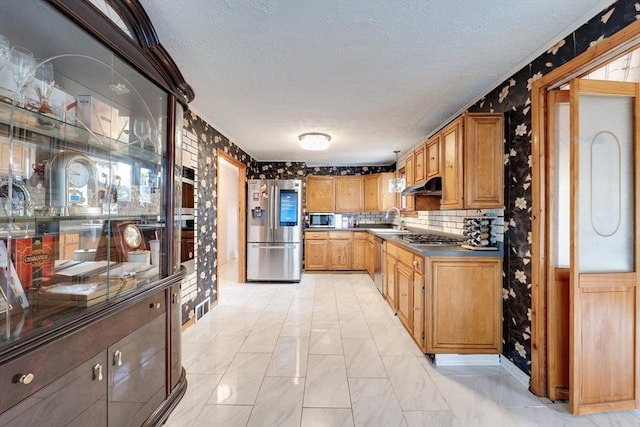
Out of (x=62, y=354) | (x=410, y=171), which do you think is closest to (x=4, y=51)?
(x=62, y=354)

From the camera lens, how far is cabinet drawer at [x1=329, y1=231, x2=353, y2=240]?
550 centimetres

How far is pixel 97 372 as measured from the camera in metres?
1.12

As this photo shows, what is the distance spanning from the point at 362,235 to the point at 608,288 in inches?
155

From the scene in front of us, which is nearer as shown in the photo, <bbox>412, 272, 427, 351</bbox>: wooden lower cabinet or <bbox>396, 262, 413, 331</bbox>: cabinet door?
<bbox>412, 272, 427, 351</bbox>: wooden lower cabinet

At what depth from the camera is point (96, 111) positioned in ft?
4.35

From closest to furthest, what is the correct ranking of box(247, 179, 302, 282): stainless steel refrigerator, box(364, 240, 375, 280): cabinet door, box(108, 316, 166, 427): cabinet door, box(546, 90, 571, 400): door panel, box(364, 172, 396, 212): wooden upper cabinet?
1. box(108, 316, 166, 427): cabinet door
2. box(546, 90, 571, 400): door panel
3. box(247, 179, 302, 282): stainless steel refrigerator
4. box(364, 240, 375, 280): cabinet door
5. box(364, 172, 396, 212): wooden upper cabinet

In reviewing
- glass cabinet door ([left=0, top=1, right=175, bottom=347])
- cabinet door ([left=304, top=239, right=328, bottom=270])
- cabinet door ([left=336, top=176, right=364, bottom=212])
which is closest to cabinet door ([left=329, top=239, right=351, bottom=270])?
cabinet door ([left=304, top=239, right=328, bottom=270])

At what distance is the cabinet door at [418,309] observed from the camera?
2314mm

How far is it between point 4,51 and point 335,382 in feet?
7.81

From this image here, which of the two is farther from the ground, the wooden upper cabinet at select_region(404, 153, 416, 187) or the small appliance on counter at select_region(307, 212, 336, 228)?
the wooden upper cabinet at select_region(404, 153, 416, 187)

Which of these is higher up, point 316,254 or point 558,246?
point 558,246

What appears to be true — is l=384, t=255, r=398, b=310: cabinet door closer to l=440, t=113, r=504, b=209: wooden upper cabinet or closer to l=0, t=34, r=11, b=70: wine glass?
l=440, t=113, r=504, b=209: wooden upper cabinet

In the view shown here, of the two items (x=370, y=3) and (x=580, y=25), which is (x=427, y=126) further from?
(x=370, y=3)

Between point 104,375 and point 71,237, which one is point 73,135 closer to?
point 71,237
